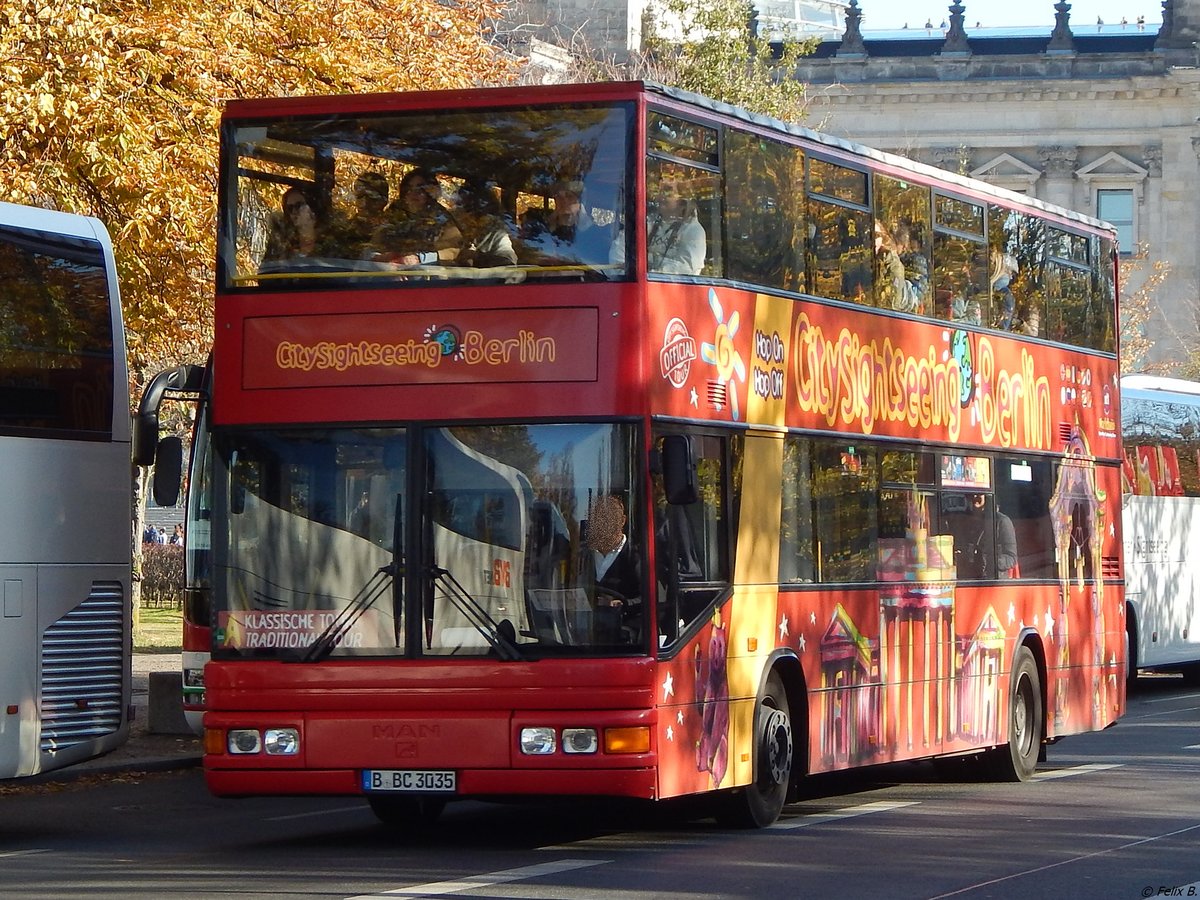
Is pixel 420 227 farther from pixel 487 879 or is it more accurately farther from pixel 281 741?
pixel 487 879

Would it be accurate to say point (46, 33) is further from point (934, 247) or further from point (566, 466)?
point (566, 466)

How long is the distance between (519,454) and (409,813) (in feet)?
10.6

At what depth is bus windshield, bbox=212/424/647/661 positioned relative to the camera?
1248 centimetres

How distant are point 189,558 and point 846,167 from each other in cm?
666

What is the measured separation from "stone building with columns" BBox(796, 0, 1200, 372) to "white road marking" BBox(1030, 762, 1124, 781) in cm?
7023

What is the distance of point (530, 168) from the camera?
42.5ft

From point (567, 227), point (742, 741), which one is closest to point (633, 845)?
point (742, 741)

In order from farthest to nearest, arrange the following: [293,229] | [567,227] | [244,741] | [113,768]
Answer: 1. [113,768]
2. [293,229]
3. [567,227]
4. [244,741]

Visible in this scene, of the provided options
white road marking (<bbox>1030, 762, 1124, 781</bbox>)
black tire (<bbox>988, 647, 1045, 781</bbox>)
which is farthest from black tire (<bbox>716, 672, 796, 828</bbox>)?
white road marking (<bbox>1030, 762, 1124, 781</bbox>)

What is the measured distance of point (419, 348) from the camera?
1288cm

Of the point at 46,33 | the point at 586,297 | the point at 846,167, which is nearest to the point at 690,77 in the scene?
the point at 46,33

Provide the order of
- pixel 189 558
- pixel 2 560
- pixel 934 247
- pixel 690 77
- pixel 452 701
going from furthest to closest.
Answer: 1. pixel 690 77
2. pixel 189 558
3. pixel 934 247
4. pixel 2 560
5. pixel 452 701

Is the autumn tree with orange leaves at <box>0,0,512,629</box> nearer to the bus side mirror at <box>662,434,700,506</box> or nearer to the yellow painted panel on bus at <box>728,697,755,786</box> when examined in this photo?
the yellow painted panel on bus at <box>728,697,755,786</box>

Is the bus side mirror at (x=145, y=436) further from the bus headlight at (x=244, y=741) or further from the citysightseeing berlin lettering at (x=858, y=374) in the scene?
the citysightseeing berlin lettering at (x=858, y=374)
